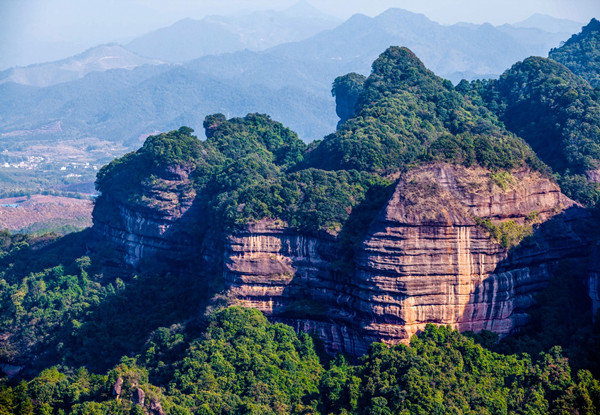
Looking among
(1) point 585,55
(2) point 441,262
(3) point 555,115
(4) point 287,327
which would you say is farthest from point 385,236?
(1) point 585,55

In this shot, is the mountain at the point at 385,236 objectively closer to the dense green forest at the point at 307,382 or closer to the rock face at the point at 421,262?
the rock face at the point at 421,262

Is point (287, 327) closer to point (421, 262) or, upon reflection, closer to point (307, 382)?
point (307, 382)

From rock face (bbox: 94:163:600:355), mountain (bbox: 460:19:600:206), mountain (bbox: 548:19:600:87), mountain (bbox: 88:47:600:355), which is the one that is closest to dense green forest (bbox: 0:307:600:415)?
rock face (bbox: 94:163:600:355)

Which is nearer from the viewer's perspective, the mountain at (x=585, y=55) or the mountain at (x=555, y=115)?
the mountain at (x=555, y=115)

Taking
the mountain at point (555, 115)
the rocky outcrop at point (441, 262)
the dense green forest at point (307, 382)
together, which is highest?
the mountain at point (555, 115)

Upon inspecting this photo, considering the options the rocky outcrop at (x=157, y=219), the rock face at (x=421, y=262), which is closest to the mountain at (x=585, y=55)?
the rock face at (x=421, y=262)

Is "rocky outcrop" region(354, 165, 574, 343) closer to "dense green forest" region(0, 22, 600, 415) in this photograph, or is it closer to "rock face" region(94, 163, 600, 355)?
"rock face" region(94, 163, 600, 355)
